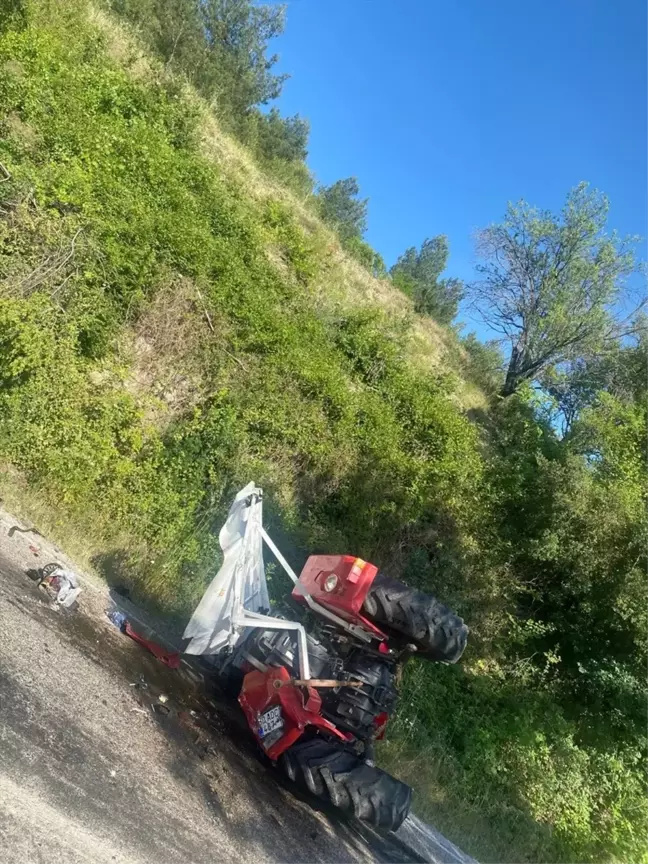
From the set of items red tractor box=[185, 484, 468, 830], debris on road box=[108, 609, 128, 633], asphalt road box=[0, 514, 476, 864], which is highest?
red tractor box=[185, 484, 468, 830]

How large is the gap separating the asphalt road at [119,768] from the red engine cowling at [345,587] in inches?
44.1

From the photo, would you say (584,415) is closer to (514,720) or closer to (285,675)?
(514,720)

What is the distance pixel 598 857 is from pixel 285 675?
17.8ft

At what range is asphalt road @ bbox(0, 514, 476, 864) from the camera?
9.27 ft

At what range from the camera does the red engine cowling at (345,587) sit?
4.63m

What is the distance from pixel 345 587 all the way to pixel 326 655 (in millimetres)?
564

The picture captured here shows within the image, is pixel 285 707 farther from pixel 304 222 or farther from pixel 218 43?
pixel 218 43

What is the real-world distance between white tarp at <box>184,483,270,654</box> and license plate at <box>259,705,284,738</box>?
0.68 meters

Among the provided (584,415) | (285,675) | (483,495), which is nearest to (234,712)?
(285,675)

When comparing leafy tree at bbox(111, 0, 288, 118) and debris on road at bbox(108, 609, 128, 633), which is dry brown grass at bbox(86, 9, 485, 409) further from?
debris on road at bbox(108, 609, 128, 633)

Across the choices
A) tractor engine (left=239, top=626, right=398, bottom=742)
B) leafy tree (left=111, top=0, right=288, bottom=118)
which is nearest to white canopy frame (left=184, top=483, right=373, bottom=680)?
tractor engine (left=239, top=626, right=398, bottom=742)

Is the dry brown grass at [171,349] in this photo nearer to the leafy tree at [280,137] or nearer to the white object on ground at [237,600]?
the white object on ground at [237,600]

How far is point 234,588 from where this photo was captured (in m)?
4.95

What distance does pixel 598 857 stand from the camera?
7371 millimetres
